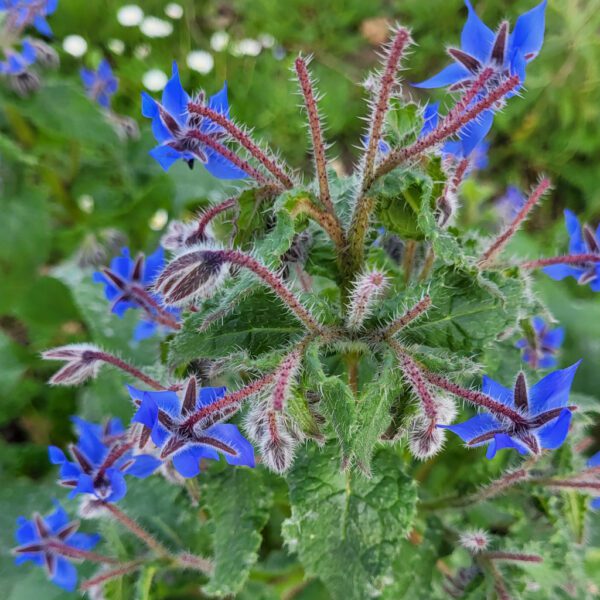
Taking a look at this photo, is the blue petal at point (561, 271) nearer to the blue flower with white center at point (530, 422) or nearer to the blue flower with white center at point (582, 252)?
the blue flower with white center at point (582, 252)

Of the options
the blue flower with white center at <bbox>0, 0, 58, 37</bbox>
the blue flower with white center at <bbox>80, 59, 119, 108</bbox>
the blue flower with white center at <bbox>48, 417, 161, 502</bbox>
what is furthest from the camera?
the blue flower with white center at <bbox>80, 59, 119, 108</bbox>

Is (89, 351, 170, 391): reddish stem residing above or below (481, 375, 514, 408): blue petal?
below

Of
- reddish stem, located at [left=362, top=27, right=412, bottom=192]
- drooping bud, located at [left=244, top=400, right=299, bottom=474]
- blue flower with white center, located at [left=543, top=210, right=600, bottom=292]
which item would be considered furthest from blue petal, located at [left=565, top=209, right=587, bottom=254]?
drooping bud, located at [left=244, top=400, right=299, bottom=474]

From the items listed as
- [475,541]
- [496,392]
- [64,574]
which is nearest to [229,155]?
[496,392]

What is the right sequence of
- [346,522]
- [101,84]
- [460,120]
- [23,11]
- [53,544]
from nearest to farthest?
[460,120]
[346,522]
[53,544]
[23,11]
[101,84]

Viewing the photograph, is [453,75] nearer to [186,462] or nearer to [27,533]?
[186,462]

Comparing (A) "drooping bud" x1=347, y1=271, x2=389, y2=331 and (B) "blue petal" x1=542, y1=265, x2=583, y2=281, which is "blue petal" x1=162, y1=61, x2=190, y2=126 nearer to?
(A) "drooping bud" x1=347, y1=271, x2=389, y2=331

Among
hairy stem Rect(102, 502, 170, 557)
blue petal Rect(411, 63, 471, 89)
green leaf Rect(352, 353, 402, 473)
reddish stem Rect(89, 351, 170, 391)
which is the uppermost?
blue petal Rect(411, 63, 471, 89)
